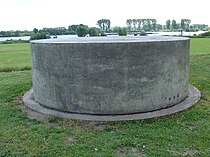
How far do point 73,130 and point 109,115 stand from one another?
86cm

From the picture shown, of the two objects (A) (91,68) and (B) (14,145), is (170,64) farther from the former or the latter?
(B) (14,145)

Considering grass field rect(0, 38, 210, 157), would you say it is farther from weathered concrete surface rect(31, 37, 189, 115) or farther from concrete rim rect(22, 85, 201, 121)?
weathered concrete surface rect(31, 37, 189, 115)

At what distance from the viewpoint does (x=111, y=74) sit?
4977 millimetres

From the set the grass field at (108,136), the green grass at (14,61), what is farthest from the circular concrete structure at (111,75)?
the green grass at (14,61)

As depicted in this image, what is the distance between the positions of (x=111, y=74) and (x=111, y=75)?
0.7 inches

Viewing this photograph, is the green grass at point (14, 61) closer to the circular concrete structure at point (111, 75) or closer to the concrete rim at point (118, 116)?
the concrete rim at point (118, 116)

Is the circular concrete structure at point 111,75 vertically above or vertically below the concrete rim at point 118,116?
above

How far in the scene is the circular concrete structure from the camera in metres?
4.95

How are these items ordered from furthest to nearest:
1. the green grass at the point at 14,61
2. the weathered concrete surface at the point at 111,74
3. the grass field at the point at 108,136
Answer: the green grass at the point at 14,61 → the weathered concrete surface at the point at 111,74 → the grass field at the point at 108,136

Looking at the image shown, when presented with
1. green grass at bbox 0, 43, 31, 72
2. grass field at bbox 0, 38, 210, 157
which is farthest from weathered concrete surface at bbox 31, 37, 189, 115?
green grass at bbox 0, 43, 31, 72

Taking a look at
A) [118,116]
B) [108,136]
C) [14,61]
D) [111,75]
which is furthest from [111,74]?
[14,61]

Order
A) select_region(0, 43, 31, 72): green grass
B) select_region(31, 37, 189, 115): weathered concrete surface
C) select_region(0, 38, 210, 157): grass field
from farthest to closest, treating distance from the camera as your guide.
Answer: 1. select_region(0, 43, 31, 72): green grass
2. select_region(31, 37, 189, 115): weathered concrete surface
3. select_region(0, 38, 210, 157): grass field

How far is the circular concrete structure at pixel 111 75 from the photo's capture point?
4.95 metres

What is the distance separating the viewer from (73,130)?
15.1ft
